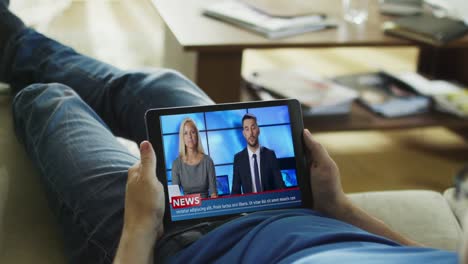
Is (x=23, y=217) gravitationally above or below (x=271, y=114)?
below

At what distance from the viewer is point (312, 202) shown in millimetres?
955

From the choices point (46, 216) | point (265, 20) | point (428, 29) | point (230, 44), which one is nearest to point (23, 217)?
point (46, 216)

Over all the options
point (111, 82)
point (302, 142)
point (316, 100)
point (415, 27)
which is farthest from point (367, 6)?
point (302, 142)

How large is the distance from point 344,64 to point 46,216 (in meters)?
2.00

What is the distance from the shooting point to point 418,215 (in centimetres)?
108

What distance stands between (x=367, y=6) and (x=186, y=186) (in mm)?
1341

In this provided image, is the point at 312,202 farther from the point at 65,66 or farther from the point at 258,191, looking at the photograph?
the point at 65,66

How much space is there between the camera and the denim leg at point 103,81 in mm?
1207

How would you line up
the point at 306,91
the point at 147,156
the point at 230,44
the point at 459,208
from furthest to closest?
1. the point at 306,91
2. the point at 230,44
3. the point at 459,208
4. the point at 147,156

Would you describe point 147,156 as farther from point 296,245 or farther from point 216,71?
point 216,71

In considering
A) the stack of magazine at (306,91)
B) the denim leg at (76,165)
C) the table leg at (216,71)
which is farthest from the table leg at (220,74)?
the denim leg at (76,165)

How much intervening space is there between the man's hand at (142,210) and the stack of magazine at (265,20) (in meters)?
0.90

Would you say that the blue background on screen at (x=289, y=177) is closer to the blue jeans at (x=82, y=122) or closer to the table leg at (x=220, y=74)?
the blue jeans at (x=82, y=122)

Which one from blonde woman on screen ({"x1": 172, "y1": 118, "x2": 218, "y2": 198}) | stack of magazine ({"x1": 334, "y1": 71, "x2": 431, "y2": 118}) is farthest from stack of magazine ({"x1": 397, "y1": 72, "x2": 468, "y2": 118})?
blonde woman on screen ({"x1": 172, "y1": 118, "x2": 218, "y2": 198})
